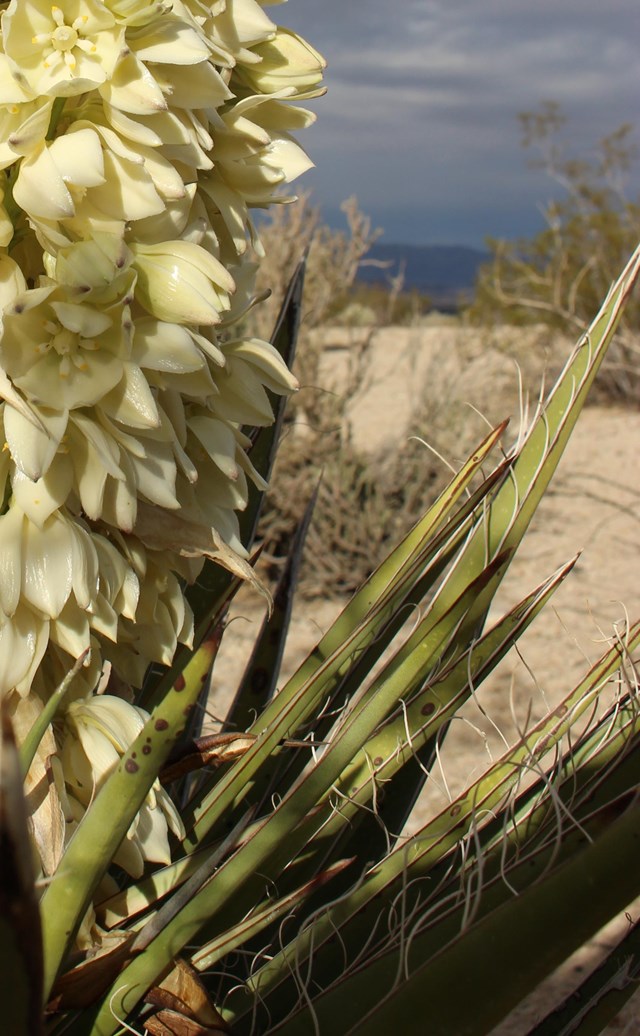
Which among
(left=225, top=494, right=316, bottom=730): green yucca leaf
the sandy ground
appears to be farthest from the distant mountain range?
(left=225, top=494, right=316, bottom=730): green yucca leaf

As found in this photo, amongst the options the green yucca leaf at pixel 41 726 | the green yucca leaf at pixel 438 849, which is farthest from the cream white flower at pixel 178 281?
the green yucca leaf at pixel 438 849

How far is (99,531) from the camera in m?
0.66

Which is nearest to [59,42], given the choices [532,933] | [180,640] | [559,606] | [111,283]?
[111,283]

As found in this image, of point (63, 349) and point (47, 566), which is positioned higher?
point (63, 349)

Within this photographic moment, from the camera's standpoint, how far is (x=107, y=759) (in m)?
0.64

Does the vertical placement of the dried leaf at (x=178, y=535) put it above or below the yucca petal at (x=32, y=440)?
below

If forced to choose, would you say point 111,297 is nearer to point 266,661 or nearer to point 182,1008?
point 182,1008

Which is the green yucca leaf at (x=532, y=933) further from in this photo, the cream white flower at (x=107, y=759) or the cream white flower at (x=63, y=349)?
the cream white flower at (x=63, y=349)

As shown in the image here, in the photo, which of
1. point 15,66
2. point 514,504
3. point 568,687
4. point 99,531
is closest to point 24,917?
point 99,531

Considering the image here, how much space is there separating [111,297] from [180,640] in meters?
0.25

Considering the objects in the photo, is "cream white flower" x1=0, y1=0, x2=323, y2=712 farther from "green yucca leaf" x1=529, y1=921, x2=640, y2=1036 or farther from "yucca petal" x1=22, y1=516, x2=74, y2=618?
"green yucca leaf" x1=529, y1=921, x2=640, y2=1036

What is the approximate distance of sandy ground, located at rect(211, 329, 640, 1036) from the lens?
6.97 ft

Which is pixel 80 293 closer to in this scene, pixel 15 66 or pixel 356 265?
pixel 15 66

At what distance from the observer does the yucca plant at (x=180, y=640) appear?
55cm
